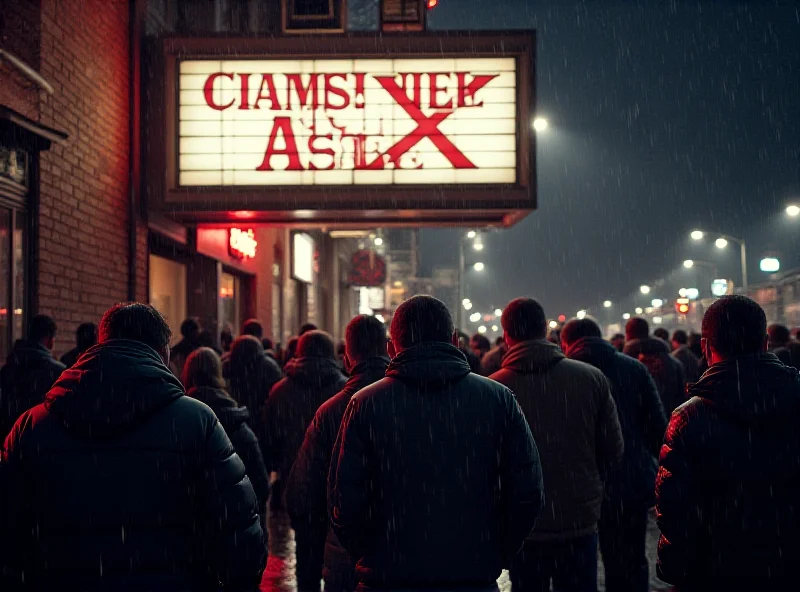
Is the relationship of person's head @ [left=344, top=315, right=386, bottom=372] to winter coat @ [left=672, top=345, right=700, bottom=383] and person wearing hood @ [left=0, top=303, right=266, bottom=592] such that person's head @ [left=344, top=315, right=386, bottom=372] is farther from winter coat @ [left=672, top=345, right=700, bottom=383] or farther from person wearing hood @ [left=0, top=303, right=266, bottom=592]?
winter coat @ [left=672, top=345, right=700, bottom=383]

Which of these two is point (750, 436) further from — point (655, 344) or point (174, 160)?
point (174, 160)

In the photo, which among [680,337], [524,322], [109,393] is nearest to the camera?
[109,393]

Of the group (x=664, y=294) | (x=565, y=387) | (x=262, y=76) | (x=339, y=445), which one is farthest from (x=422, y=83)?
(x=664, y=294)

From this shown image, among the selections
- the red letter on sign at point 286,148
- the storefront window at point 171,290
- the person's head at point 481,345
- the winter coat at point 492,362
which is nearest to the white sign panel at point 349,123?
the red letter on sign at point 286,148

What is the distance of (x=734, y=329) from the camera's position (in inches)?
151

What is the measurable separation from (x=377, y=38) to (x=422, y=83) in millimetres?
881

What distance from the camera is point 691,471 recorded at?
12.1 feet

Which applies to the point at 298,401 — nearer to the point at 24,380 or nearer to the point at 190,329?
the point at 24,380

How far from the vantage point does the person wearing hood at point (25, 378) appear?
676cm

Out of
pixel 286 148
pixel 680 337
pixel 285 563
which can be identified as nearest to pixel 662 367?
pixel 285 563

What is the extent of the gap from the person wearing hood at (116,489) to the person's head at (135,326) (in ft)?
Result: 0.38

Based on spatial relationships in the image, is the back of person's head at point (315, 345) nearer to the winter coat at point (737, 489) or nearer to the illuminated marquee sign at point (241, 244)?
the winter coat at point (737, 489)

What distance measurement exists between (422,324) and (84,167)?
8405 millimetres

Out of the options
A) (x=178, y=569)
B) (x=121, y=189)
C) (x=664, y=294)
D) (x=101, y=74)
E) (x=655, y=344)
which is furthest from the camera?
(x=664, y=294)
